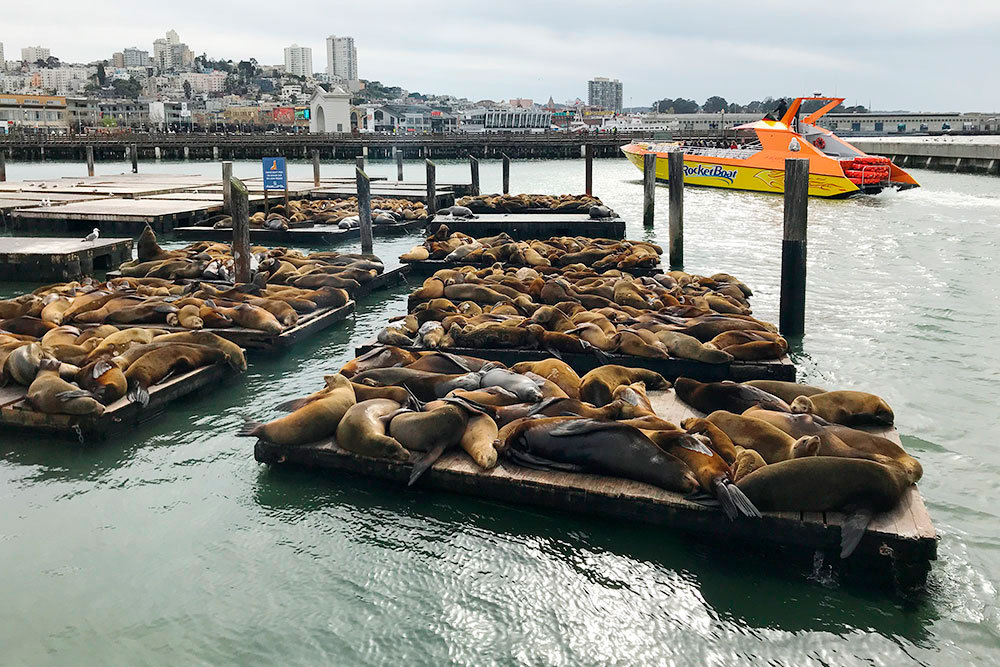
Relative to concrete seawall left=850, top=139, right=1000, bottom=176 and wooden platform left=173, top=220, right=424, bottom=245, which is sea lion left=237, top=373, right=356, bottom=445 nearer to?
wooden platform left=173, top=220, right=424, bottom=245

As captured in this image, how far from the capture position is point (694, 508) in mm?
4145

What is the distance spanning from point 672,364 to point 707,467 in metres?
2.68

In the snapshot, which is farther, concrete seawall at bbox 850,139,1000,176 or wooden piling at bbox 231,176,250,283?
concrete seawall at bbox 850,139,1000,176

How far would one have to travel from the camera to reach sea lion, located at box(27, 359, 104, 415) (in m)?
5.59

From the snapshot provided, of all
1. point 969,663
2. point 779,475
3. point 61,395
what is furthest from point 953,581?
point 61,395

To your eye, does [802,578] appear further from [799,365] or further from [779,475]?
[799,365]

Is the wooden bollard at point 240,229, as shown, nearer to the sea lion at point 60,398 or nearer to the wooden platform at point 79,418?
the wooden platform at point 79,418

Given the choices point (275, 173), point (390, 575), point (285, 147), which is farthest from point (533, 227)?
point (285, 147)

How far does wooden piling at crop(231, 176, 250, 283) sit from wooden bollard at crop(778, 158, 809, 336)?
6.04 meters

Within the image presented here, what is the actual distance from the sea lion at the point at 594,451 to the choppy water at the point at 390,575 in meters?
0.29

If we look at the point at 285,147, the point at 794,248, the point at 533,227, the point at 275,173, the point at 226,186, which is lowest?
the point at 533,227

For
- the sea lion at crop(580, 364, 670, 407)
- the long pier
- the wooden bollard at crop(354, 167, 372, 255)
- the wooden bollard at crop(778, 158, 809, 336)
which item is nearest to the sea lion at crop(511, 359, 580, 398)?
the sea lion at crop(580, 364, 670, 407)

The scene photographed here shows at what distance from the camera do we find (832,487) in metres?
3.92

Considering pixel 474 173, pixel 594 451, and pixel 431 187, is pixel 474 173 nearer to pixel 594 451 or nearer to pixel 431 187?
pixel 431 187
